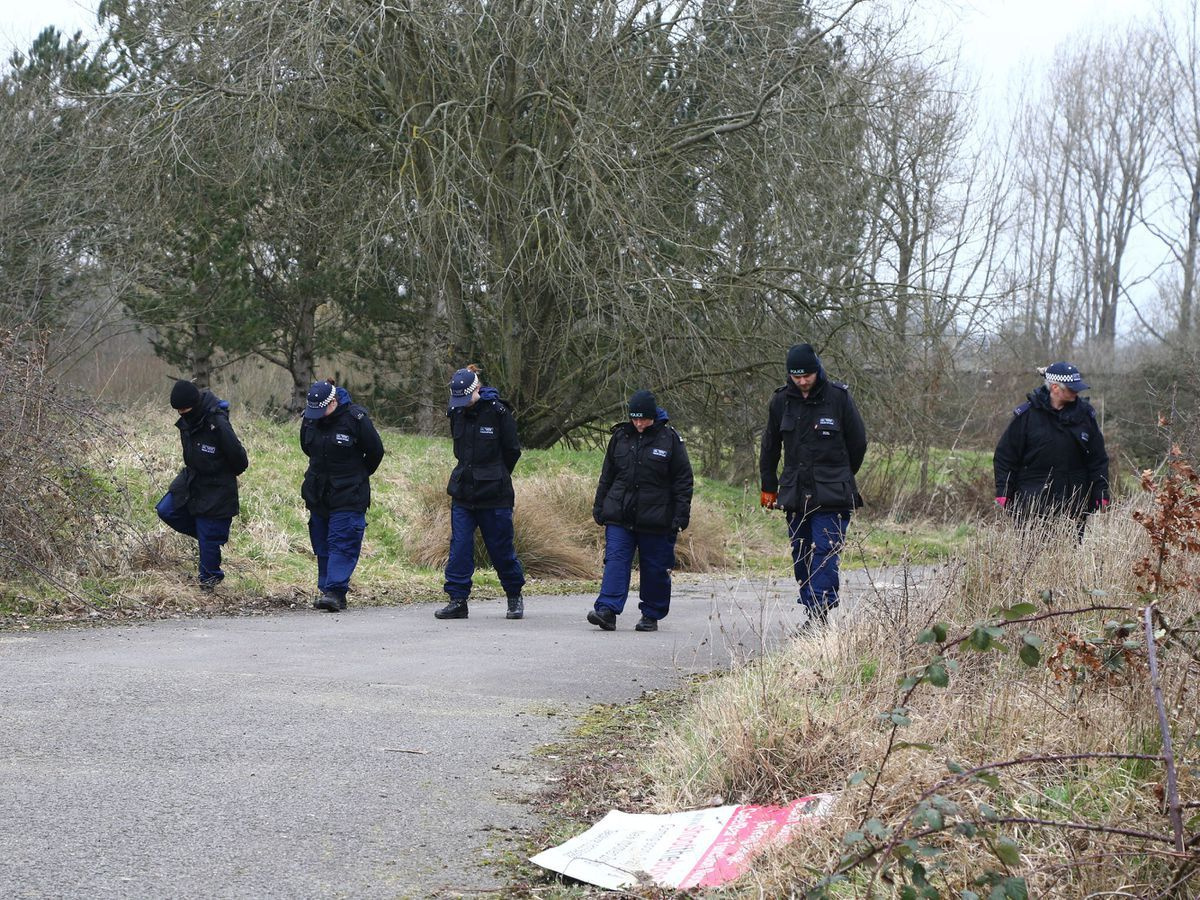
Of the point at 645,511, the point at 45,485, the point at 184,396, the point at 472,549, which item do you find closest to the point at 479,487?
the point at 472,549

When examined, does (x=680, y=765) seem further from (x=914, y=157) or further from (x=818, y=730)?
(x=914, y=157)

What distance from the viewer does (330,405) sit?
1191 centimetres

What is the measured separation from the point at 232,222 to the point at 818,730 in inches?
767

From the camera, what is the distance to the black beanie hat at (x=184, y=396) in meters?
11.8

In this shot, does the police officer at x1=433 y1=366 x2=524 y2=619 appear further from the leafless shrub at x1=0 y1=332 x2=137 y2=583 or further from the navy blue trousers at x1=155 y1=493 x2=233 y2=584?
the leafless shrub at x1=0 y1=332 x2=137 y2=583

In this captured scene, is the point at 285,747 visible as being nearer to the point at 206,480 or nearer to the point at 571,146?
the point at 206,480

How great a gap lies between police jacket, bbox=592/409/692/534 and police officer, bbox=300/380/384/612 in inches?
83.8

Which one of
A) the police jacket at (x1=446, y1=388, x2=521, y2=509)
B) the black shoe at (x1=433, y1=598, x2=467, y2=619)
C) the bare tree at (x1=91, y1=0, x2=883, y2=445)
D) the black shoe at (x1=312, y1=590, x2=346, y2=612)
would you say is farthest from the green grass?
the bare tree at (x1=91, y1=0, x2=883, y2=445)

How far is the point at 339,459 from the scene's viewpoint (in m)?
12.0

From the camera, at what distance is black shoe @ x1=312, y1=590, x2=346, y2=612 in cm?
1195

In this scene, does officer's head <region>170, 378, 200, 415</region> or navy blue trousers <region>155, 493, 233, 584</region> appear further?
navy blue trousers <region>155, 493, 233, 584</region>

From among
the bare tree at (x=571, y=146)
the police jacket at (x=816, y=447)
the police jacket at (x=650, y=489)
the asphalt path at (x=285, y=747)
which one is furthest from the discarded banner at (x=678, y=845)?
the bare tree at (x=571, y=146)

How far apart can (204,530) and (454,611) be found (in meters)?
2.29

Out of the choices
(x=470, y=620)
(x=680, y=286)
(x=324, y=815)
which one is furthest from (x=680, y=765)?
(x=680, y=286)
